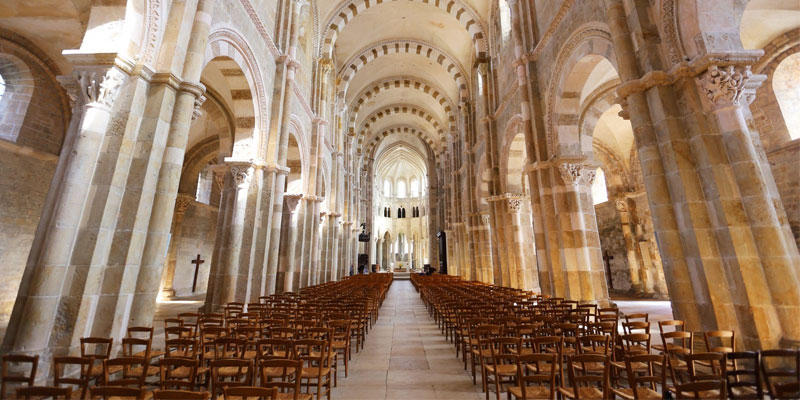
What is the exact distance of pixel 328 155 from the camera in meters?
17.6

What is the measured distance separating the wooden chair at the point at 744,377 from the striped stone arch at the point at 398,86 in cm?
2147

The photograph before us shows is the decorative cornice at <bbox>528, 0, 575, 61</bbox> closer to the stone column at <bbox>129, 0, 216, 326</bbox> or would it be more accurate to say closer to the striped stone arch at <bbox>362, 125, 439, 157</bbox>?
the stone column at <bbox>129, 0, 216, 326</bbox>

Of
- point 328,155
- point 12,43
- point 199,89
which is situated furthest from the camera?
point 328,155

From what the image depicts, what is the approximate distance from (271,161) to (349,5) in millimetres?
10932

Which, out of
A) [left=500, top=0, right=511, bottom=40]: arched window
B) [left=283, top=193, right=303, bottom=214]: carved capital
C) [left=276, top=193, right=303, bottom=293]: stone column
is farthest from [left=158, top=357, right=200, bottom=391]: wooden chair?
[left=500, top=0, right=511, bottom=40]: arched window

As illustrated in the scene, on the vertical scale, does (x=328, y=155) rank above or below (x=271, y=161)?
above

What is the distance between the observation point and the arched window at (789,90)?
8656 mm

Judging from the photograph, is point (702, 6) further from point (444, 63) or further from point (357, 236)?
point (357, 236)

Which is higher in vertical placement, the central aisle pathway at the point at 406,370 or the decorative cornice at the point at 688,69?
the decorative cornice at the point at 688,69

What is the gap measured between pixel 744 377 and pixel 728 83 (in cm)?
383

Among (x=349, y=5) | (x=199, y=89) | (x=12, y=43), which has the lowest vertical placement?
(x=199, y=89)

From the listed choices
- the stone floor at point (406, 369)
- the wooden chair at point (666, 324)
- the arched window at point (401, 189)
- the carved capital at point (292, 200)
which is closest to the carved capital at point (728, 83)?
the wooden chair at point (666, 324)

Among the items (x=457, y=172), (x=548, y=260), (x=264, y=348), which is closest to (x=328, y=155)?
(x=457, y=172)

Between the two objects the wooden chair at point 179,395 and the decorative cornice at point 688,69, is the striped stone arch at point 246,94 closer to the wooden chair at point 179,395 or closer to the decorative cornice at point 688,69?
A: the wooden chair at point 179,395
